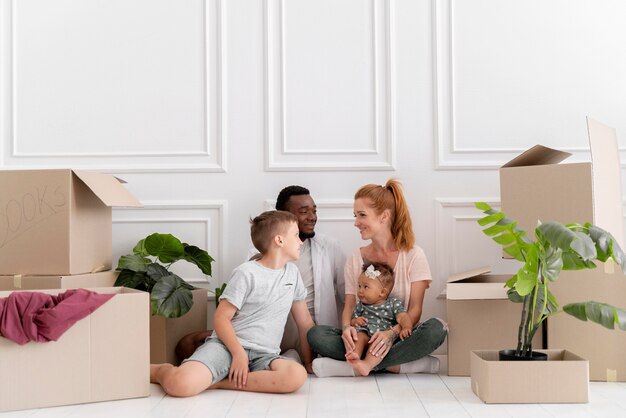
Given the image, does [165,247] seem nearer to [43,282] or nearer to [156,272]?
[156,272]

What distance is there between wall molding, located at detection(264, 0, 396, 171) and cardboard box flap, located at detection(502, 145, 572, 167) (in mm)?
596

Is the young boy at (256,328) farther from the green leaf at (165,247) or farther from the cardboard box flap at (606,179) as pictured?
the cardboard box flap at (606,179)

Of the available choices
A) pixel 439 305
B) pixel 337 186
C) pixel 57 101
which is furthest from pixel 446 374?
pixel 57 101

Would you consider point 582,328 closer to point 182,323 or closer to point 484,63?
point 484,63

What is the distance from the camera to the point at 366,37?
3.41 m

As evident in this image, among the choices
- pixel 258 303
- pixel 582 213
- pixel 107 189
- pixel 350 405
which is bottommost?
pixel 350 405

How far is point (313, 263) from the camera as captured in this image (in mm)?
3219

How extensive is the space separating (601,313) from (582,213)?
0.56 meters

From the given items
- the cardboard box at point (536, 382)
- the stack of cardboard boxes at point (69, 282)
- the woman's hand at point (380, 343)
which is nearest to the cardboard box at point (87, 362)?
the stack of cardboard boxes at point (69, 282)

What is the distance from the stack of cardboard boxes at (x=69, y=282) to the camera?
2363 millimetres

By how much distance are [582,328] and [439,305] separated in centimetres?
72

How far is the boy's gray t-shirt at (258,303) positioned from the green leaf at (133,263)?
0.45 meters

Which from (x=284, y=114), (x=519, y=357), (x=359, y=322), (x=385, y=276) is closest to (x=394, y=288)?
(x=385, y=276)

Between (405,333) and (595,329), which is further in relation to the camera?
(405,333)
